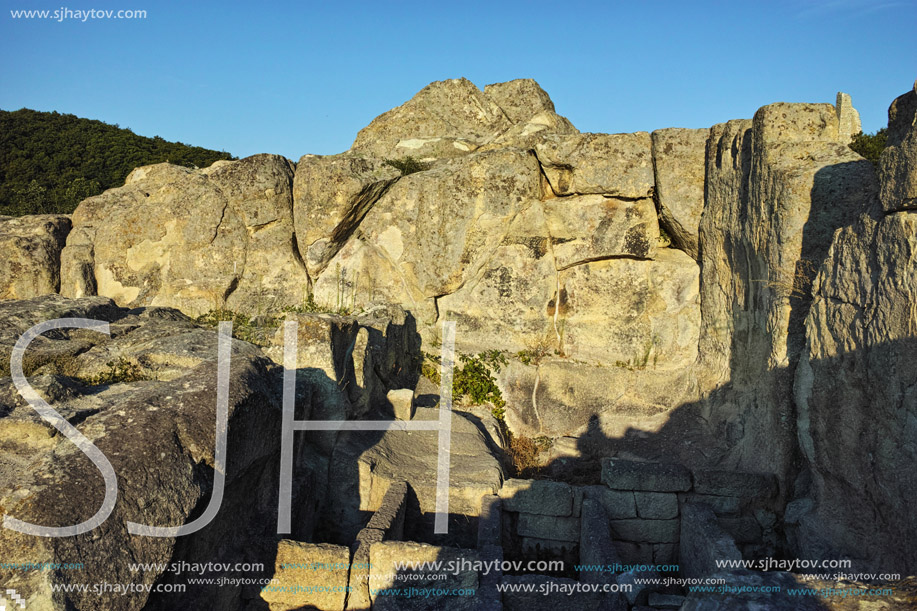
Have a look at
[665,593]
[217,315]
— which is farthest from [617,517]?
[217,315]

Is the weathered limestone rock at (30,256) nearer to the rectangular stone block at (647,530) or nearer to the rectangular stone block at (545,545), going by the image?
the rectangular stone block at (545,545)

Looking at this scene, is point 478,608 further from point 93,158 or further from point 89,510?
point 93,158

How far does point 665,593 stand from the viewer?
4.68 meters

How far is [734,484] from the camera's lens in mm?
5699

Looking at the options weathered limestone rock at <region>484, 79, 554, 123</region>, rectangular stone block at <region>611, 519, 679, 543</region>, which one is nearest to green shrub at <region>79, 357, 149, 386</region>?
rectangular stone block at <region>611, 519, 679, 543</region>

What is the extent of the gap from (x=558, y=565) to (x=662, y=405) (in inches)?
140

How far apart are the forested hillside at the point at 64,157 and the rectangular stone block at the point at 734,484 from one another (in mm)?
17042

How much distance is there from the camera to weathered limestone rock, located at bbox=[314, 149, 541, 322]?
9070 millimetres

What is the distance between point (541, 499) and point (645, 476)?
1.00 metres

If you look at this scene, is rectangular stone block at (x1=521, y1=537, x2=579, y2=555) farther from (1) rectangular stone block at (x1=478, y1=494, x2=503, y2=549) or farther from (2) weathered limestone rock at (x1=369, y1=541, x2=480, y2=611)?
(2) weathered limestone rock at (x1=369, y1=541, x2=480, y2=611)

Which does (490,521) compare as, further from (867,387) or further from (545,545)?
(867,387)

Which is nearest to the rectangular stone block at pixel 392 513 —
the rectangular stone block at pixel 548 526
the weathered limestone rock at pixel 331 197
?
the rectangular stone block at pixel 548 526

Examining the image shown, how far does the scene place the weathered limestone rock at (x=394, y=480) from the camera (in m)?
5.67

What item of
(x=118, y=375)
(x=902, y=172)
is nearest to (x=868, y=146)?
(x=902, y=172)
